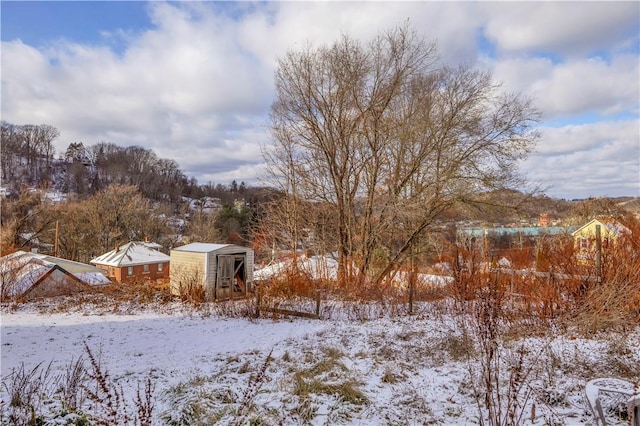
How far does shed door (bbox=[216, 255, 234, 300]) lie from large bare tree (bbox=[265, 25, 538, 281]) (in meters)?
3.42

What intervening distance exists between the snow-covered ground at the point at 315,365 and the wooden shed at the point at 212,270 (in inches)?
145

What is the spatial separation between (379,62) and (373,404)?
40.2 ft

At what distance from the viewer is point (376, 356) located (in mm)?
5469

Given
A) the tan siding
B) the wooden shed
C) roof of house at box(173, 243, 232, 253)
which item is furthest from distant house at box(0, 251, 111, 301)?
roof of house at box(173, 243, 232, 253)

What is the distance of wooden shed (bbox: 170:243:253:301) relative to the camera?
1226 centimetres

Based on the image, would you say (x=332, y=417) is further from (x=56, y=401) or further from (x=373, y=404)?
(x=56, y=401)

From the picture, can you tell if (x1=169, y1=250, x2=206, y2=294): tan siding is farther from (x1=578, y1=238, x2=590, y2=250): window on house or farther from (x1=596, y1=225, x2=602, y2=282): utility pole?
(x1=596, y1=225, x2=602, y2=282): utility pole

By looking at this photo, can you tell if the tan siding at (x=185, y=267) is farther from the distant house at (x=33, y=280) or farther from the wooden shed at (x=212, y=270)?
the distant house at (x=33, y=280)

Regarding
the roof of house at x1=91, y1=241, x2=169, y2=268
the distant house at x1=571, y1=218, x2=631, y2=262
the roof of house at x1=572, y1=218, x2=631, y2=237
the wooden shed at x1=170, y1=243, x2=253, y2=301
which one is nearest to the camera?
the distant house at x1=571, y1=218, x2=631, y2=262

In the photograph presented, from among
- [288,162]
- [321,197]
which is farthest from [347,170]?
[288,162]

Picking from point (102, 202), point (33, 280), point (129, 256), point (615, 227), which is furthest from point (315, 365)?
point (102, 202)

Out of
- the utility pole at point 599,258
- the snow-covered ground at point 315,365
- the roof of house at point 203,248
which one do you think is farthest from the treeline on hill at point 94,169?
the utility pole at point 599,258

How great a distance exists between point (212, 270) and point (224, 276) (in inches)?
24.8

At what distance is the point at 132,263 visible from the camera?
2456 centimetres
